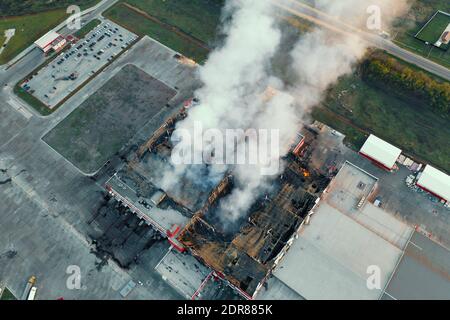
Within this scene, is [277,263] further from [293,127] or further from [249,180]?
[293,127]

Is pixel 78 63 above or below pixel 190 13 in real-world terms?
below

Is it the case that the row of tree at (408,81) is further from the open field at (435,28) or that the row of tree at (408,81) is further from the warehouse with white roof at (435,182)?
the warehouse with white roof at (435,182)

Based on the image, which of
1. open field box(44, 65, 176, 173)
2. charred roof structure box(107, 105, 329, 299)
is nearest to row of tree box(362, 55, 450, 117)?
charred roof structure box(107, 105, 329, 299)

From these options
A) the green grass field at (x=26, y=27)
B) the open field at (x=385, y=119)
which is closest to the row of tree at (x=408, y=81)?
the open field at (x=385, y=119)

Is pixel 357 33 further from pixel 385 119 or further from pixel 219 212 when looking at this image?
pixel 219 212

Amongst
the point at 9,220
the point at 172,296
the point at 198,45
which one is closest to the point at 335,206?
the point at 172,296

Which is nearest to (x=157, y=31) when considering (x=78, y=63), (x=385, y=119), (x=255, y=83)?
(x=78, y=63)
